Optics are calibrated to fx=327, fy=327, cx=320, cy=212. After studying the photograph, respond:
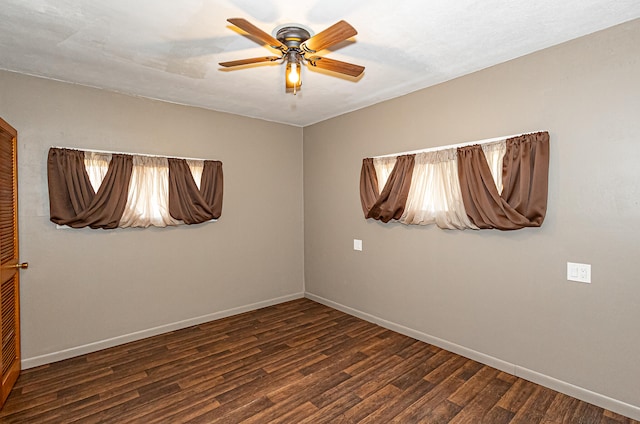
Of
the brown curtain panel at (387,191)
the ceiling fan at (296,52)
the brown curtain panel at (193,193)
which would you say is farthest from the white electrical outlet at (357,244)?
the ceiling fan at (296,52)

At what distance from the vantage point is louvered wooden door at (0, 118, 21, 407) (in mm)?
2598

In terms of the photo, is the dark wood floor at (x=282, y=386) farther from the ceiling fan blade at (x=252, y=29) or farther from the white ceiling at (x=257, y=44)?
the white ceiling at (x=257, y=44)

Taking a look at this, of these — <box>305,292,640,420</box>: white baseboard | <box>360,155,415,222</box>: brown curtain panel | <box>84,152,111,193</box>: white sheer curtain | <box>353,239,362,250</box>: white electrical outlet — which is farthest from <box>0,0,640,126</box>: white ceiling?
<box>305,292,640,420</box>: white baseboard

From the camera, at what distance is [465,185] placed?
10.1 feet

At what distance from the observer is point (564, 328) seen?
2.60m

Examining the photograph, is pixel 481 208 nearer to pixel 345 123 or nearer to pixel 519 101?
pixel 519 101

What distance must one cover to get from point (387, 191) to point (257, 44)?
206 centimetres

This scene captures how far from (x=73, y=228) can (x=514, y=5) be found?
13.9 ft

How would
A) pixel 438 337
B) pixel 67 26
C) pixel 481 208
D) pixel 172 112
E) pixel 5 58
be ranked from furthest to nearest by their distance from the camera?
pixel 172 112 → pixel 438 337 → pixel 481 208 → pixel 5 58 → pixel 67 26

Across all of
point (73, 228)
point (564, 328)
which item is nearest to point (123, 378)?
point (73, 228)

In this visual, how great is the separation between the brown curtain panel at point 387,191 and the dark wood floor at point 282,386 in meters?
1.43

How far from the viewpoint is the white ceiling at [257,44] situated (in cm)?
210

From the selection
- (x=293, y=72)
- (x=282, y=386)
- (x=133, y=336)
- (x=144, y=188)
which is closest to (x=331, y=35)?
(x=293, y=72)

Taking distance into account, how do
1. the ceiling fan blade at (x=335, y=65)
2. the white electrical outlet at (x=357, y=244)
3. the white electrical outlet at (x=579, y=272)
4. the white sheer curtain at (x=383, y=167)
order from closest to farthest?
1. the ceiling fan blade at (x=335, y=65)
2. the white electrical outlet at (x=579, y=272)
3. the white sheer curtain at (x=383, y=167)
4. the white electrical outlet at (x=357, y=244)
